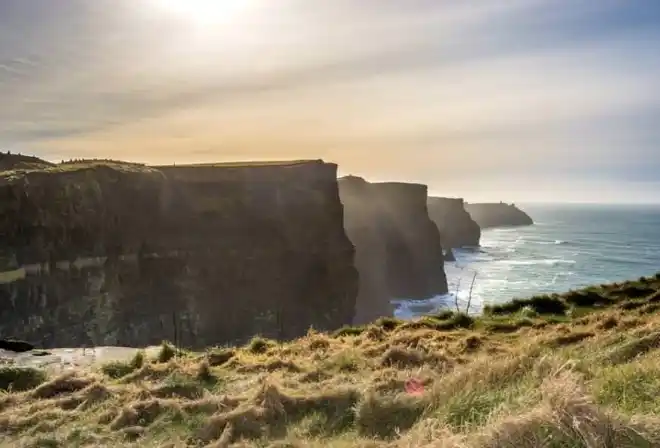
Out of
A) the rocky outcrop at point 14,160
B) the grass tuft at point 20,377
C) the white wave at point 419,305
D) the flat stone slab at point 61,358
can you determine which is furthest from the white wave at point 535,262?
the grass tuft at point 20,377

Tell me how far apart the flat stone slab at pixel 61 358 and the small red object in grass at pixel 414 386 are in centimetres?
783

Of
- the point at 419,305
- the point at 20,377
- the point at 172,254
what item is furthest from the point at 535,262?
the point at 20,377

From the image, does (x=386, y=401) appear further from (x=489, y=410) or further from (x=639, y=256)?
(x=639, y=256)

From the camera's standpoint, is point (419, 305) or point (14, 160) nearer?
point (14, 160)

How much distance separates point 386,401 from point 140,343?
4354 cm

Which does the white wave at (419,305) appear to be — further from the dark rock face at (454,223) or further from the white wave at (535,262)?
the dark rock face at (454,223)

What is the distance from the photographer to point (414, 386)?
258 inches

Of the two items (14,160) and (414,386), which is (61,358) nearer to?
(414,386)

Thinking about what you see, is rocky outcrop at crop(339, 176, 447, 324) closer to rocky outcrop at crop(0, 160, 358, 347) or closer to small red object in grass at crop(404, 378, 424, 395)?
rocky outcrop at crop(0, 160, 358, 347)

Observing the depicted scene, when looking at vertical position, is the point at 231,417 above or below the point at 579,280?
above

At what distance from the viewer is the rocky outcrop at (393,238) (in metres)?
83.9

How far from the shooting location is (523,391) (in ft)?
15.5

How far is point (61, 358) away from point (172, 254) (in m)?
39.2

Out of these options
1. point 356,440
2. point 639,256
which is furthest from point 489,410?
point 639,256
